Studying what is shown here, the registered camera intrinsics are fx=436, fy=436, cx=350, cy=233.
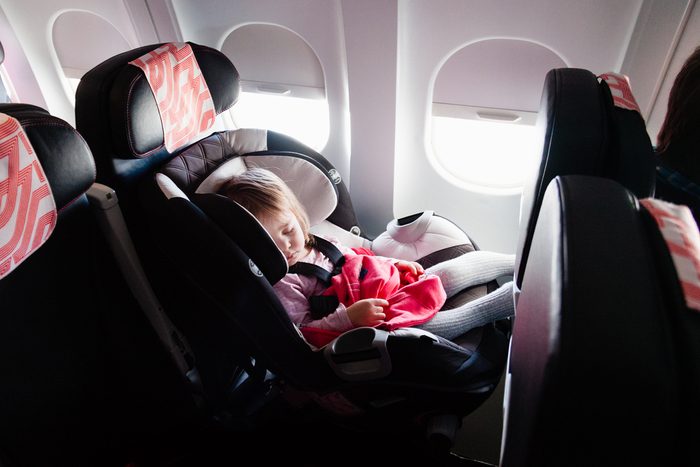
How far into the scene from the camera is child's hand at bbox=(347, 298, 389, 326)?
1192mm

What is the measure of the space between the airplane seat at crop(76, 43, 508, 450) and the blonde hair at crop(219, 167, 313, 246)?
60mm

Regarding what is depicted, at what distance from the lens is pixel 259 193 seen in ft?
4.06

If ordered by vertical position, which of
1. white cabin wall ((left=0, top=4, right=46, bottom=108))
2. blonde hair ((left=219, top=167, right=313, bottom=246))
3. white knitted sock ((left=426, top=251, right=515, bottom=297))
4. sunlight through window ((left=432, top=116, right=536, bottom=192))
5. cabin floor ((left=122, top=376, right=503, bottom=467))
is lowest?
cabin floor ((left=122, top=376, right=503, bottom=467))

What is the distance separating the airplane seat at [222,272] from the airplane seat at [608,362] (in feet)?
2.10

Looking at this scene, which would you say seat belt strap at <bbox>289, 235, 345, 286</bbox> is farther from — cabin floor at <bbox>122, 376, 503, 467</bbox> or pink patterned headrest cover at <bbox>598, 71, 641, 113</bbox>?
pink patterned headrest cover at <bbox>598, 71, 641, 113</bbox>

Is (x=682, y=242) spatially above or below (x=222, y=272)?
above

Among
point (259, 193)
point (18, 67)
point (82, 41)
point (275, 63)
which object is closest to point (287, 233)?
point (259, 193)

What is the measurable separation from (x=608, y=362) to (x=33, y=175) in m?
0.86

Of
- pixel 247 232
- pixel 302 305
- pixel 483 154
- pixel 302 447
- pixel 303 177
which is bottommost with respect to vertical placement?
pixel 302 447

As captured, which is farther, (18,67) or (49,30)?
(18,67)

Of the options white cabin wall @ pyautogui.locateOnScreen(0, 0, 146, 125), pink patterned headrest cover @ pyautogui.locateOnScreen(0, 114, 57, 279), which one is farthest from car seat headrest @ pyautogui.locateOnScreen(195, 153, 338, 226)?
white cabin wall @ pyautogui.locateOnScreen(0, 0, 146, 125)

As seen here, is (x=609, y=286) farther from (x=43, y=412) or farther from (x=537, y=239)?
(x=43, y=412)

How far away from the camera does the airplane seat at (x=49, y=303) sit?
2.34 feet

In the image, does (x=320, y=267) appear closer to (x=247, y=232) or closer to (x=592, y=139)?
(x=247, y=232)
